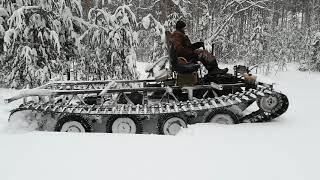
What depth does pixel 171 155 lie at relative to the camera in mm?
5285

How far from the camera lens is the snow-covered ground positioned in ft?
15.1

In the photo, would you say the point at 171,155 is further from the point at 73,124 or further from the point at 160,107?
the point at 73,124

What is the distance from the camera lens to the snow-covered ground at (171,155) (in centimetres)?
460

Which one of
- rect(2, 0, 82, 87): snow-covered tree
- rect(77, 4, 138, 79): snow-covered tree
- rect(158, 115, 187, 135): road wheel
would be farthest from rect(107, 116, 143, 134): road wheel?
rect(77, 4, 138, 79): snow-covered tree

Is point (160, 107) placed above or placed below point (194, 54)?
below

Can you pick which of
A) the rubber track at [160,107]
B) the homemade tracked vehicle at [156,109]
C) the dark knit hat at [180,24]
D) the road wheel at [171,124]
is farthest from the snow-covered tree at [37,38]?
the road wheel at [171,124]

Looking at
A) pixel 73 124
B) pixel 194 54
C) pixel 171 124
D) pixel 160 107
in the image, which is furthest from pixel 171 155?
pixel 194 54

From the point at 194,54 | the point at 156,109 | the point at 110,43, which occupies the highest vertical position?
the point at 110,43

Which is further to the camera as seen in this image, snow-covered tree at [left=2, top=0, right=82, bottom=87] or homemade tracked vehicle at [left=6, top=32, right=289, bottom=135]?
snow-covered tree at [left=2, top=0, right=82, bottom=87]

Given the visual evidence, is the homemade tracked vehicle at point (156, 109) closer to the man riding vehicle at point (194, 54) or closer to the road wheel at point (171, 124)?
the road wheel at point (171, 124)

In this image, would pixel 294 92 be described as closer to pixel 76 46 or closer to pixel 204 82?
pixel 204 82

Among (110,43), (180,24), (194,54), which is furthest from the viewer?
(110,43)

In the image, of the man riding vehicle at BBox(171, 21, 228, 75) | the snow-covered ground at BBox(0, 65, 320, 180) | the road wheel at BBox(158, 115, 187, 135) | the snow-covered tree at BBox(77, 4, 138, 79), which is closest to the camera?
the snow-covered ground at BBox(0, 65, 320, 180)

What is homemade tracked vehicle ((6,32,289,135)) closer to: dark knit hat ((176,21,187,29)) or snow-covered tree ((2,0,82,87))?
dark knit hat ((176,21,187,29))
